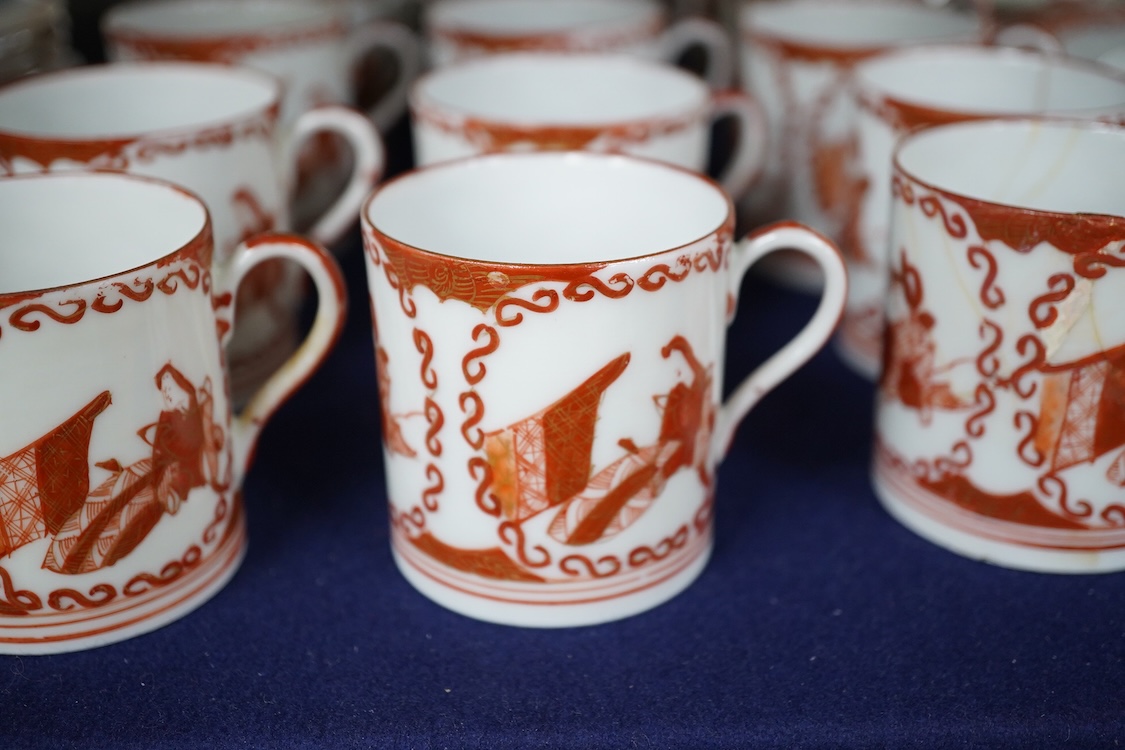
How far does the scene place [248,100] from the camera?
0.67 meters

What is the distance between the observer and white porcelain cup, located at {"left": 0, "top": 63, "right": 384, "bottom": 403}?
0.56m

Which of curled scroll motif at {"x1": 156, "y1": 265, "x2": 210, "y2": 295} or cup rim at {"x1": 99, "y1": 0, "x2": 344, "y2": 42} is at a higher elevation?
cup rim at {"x1": 99, "y1": 0, "x2": 344, "y2": 42}

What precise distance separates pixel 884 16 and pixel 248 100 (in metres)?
0.45

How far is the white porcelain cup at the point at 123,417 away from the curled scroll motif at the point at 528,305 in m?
0.10

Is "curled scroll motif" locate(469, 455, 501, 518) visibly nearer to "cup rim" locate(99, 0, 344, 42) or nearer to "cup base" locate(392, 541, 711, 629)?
"cup base" locate(392, 541, 711, 629)

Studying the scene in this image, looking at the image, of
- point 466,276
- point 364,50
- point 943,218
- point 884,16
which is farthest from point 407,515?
point 884,16

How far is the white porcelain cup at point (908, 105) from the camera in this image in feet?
2.04

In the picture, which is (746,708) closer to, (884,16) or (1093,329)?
(1093,329)

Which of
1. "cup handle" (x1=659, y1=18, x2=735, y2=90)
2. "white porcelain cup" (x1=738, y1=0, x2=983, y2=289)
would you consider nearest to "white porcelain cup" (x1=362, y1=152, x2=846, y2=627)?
"white porcelain cup" (x1=738, y1=0, x2=983, y2=289)

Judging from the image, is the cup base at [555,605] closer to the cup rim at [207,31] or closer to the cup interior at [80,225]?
the cup interior at [80,225]

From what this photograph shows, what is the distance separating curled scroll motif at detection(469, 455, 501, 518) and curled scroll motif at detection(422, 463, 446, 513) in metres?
0.02

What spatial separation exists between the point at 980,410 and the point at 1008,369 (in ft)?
0.07

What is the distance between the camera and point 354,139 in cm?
67

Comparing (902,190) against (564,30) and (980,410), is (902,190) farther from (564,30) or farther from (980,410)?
(564,30)
